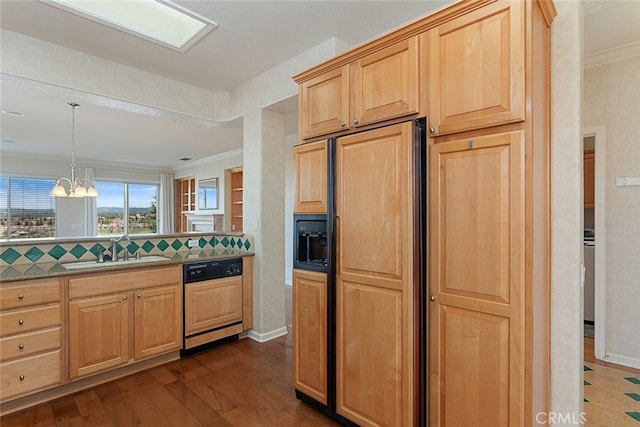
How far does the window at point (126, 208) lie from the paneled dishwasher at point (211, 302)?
20.7 feet

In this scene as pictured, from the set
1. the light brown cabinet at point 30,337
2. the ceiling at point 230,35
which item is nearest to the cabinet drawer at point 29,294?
the light brown cabinet at point 30,337

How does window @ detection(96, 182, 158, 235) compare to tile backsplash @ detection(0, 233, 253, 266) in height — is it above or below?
above

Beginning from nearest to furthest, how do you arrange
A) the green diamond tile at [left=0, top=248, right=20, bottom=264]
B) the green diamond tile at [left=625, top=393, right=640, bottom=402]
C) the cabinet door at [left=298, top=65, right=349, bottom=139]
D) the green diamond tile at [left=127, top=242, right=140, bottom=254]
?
the cabinet door at [left=298, top=65, right=349, bottom=139] < the green diamond tile at [left=625, top=393, right=640, bottom=402] < the green diamond tile at [left=0, top=248, right=20, bottom=264] < the green diamond tile at [left=127, top=242, right=140, bottom=254]

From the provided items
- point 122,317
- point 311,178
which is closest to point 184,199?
point 122,317

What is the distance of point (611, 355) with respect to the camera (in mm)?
2918

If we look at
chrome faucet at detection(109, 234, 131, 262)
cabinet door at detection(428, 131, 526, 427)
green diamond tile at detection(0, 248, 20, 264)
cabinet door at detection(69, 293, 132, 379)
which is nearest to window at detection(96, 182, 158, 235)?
chrome faucet at detection(109, 234, 131, 262)

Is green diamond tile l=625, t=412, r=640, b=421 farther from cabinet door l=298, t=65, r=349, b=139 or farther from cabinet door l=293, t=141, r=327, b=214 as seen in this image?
cabinet door l=298, t=65, r=349, b=139

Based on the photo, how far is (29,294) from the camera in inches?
87.5

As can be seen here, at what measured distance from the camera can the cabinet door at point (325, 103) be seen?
2.10m

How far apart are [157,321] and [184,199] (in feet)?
22.3

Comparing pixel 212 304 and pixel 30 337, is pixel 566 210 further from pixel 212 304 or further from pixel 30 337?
pixel 30 337

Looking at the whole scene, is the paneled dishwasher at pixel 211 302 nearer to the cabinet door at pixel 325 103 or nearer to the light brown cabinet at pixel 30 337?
the light brown cabinet at pixel 30 337

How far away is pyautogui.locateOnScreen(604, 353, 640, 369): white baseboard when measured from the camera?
2.80m

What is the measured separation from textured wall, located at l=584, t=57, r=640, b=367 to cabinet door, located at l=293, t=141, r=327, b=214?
105 inches
